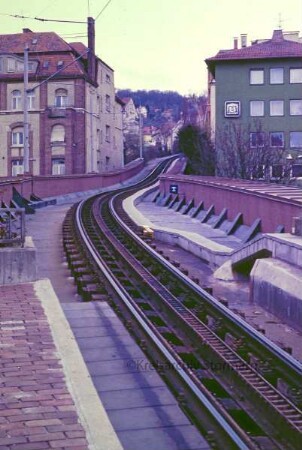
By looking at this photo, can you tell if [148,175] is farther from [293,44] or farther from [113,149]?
[293,44]

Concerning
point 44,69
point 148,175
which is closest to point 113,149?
point 148,175

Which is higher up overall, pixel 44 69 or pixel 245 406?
pixel 44 69

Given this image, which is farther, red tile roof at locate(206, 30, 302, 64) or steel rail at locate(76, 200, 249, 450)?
red tile roof at locate(206, 30, 302, 64)

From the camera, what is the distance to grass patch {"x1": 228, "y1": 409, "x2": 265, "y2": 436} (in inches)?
241

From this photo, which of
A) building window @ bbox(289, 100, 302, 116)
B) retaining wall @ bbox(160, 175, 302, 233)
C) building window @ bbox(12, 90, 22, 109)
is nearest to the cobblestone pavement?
retaining wall @ bbox(160, 175, 302, 233)

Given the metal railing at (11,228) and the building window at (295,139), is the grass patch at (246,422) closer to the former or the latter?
the metal railing at (11,228)

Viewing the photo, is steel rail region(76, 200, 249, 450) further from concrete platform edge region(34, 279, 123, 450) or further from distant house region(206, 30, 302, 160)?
distant house region(206, 30, 302, 160)

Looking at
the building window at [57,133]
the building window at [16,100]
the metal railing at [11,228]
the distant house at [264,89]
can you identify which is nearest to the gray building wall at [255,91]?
the distant house at [264,89]

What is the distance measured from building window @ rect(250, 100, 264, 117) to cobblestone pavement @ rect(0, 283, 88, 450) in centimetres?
5105

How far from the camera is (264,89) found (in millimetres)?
58906

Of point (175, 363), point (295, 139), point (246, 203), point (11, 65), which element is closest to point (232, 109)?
point (295, 139)

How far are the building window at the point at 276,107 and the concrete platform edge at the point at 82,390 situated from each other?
51224 mm

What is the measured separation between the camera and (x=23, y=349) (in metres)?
7.79

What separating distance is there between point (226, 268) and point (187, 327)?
545cm
